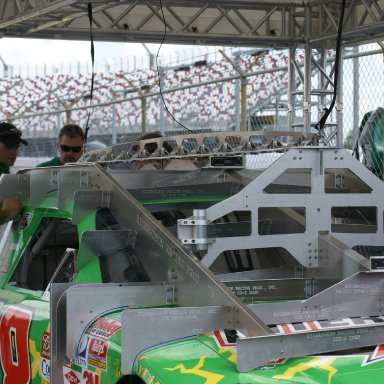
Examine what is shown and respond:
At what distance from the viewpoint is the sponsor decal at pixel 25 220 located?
6.39 meters

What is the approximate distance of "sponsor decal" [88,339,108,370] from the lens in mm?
4745

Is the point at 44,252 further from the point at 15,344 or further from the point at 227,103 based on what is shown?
the point at 227,103

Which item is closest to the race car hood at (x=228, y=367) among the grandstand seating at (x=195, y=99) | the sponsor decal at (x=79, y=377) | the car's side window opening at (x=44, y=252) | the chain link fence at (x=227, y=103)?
the sponsor decal at (x=79, y=377)

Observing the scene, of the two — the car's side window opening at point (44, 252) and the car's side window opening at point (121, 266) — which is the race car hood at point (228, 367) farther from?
the car's side window opening at point (44, 252)

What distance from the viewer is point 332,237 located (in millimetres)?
5594

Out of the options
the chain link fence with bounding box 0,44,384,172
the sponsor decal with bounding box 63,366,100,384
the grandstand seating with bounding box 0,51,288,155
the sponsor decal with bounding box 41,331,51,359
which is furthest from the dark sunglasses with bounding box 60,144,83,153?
the grandstand seating with bounding box 0,51,288,155

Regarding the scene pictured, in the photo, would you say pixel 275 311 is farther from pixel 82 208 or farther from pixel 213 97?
pixel 213 97

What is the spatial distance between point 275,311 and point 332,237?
86cm

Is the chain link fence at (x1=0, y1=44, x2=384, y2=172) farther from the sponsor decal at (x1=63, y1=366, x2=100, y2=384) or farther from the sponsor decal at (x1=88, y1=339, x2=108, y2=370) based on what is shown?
the sponsor decal at (x1=88, y1=339, x2=108, y2=370)

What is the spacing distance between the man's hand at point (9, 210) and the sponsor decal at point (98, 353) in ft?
5.77

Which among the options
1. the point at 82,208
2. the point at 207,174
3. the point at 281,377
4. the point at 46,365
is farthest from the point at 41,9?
the point at 281,377

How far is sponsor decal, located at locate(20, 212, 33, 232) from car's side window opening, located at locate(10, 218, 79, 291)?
0.10 metres

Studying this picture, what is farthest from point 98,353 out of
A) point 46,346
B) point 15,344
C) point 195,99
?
point 195,99

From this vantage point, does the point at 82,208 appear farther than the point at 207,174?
No
